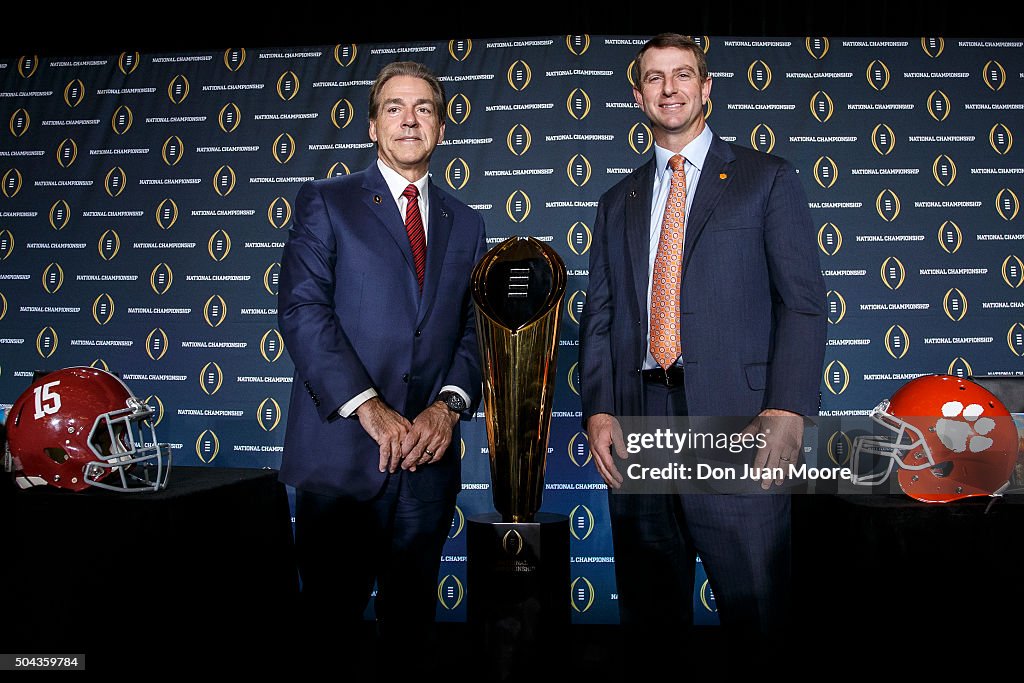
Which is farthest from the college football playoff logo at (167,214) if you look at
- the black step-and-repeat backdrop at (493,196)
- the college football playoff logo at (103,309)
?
the college football playoff logo at (103,309)

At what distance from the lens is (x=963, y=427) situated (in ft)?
6.13

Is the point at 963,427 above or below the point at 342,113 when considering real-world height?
below

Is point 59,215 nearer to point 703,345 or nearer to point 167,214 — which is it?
point 167,214

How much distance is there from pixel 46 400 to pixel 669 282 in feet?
5.62

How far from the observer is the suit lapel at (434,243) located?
6.65 feet

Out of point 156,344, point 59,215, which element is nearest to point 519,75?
point 156,344

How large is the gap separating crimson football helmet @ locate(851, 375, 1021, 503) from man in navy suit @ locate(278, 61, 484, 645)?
116 centimetres

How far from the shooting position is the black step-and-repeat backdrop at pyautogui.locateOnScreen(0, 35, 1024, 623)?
3.57 meters

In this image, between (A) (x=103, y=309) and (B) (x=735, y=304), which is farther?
(A) (x=103, y=309)

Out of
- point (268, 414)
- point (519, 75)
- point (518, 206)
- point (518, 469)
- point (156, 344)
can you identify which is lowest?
point (518, 469)

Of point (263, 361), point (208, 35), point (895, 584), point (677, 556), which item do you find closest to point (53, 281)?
point (263, 361)

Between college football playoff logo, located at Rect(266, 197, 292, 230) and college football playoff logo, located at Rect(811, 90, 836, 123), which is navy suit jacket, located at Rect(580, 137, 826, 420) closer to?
college football playoff logo, located at Rect(811, 90, 836, 123)

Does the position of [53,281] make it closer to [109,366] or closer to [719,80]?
[109,366]

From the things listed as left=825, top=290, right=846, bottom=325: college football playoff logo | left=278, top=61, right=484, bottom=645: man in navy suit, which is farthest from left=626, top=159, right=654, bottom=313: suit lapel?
left=825, top=290, right=846, bottom=325: college football playoff logo
